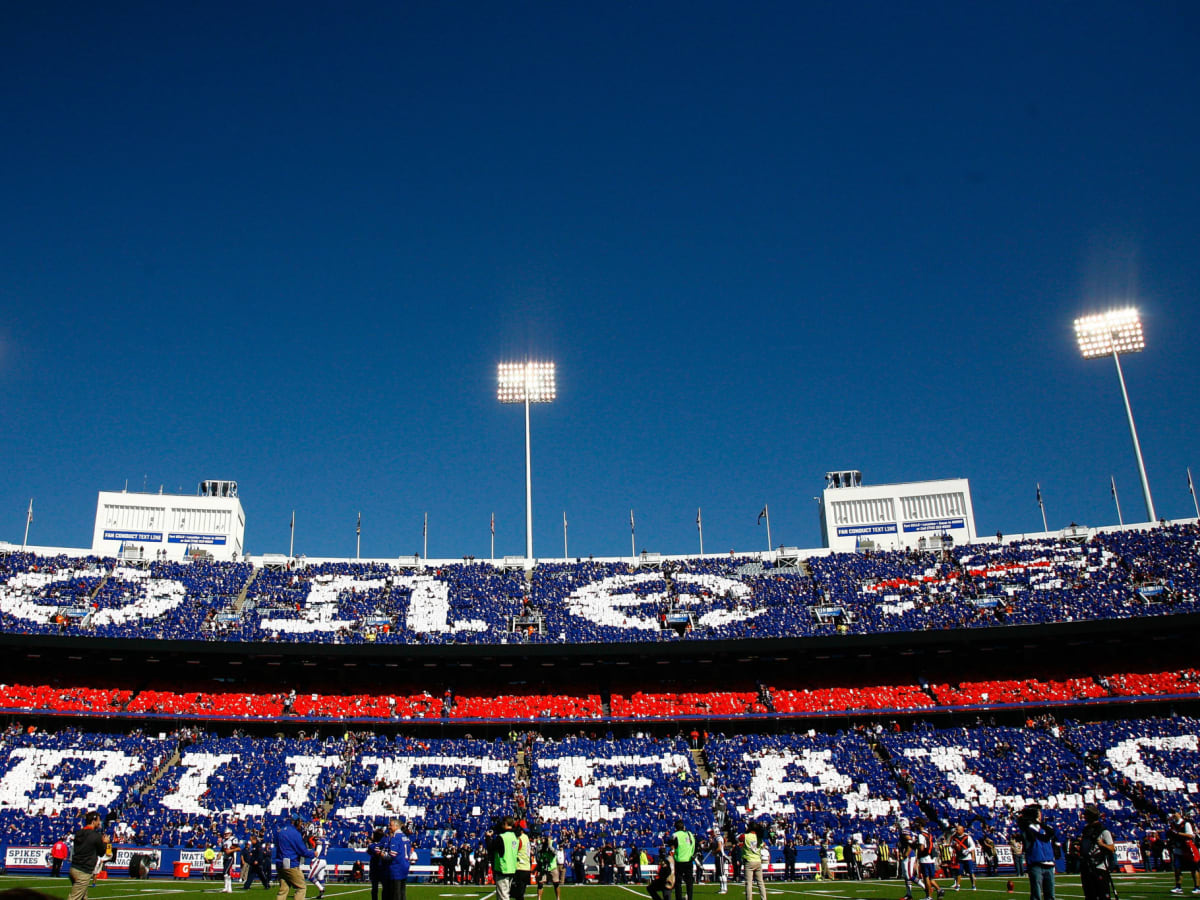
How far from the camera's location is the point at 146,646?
51.0 meters

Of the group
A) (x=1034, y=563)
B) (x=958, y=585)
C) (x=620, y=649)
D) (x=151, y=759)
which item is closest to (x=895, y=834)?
(x=620, y=649)

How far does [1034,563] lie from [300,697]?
46.5 meters

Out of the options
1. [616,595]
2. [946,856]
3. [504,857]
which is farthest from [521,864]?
[616,595]

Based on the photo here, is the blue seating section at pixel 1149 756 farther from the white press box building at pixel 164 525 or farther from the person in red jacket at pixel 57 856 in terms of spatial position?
the white press box building at pixel 164 525

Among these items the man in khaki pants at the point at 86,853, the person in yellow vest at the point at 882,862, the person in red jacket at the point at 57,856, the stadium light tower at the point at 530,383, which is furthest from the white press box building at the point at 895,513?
the man in khaki pants at the point at 86,853

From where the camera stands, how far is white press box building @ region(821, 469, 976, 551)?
7156cm

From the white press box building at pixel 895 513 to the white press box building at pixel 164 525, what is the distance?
155 ft

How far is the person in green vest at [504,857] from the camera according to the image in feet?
53.9

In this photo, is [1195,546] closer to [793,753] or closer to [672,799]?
[793,753]

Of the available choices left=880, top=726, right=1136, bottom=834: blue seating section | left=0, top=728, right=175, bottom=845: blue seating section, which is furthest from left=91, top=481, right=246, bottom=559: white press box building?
left=880, top=726, right=1136, bottom=834: blue seating section

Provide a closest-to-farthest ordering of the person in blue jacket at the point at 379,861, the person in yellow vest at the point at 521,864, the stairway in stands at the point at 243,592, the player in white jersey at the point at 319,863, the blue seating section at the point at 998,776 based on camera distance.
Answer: the person in yellow vest at the point at 521,864 → the person in blue jacket at the point at 379,861 → the player in white jersey at the point at 319,863 → the blue seating section at the point at 998,776 → the stairway in stands at the point at 243,592

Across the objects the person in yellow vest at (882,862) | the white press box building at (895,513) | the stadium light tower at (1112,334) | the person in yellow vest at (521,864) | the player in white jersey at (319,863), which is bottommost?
the person in yellow vest at (882,862)

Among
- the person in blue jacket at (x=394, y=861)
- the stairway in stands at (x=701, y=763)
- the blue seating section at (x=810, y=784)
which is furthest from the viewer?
the stairway in stands at (x=701, y=763)

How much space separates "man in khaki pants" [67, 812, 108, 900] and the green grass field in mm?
8362
